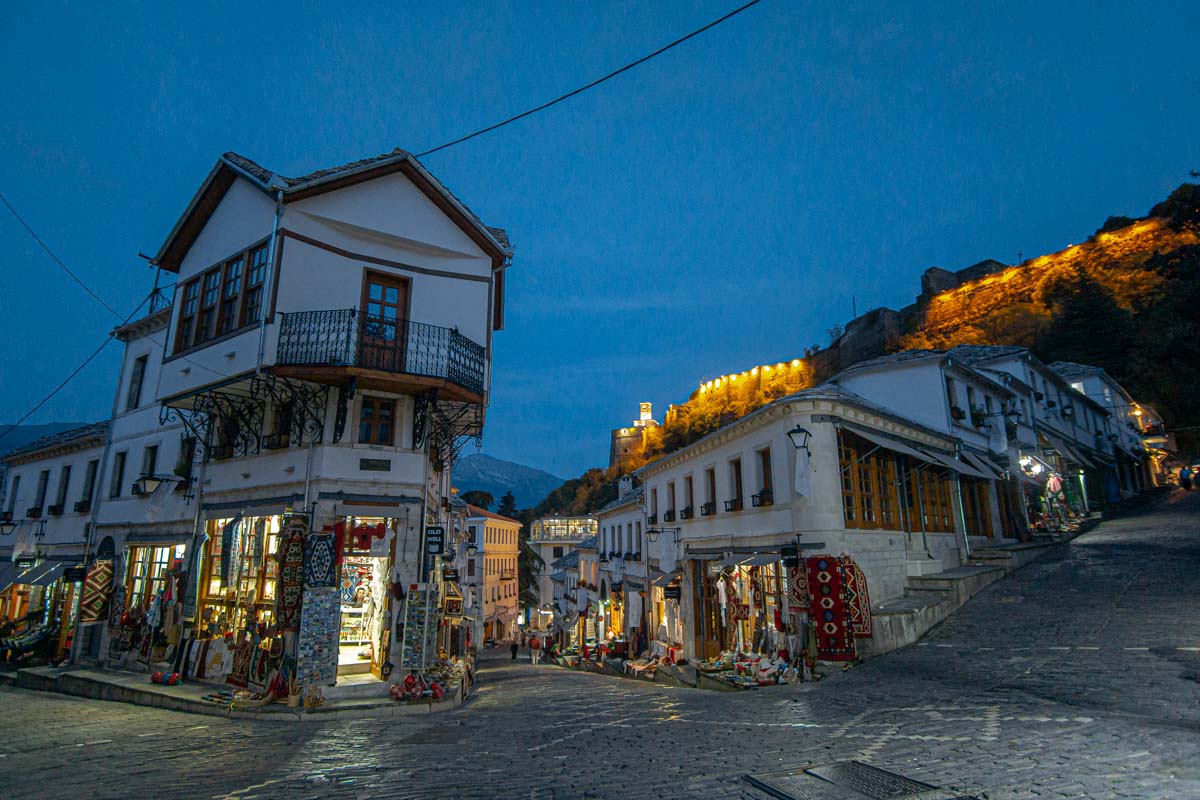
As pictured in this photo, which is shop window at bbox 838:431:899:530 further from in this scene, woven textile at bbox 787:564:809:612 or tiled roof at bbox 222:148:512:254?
tiled roof at bbox 222:148:512:254

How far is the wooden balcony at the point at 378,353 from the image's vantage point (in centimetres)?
1316

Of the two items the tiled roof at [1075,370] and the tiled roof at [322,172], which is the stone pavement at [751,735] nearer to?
the tiled roof at [322,172]

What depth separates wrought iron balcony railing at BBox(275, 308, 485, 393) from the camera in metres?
13.3

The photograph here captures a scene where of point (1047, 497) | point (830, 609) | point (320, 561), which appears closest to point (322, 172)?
point (320, 561)

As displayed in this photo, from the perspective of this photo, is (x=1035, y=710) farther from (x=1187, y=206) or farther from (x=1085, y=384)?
(x=1085, y=384)

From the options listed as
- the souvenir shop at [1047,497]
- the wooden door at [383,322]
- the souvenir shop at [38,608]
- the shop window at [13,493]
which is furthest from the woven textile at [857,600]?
the shop window at [13,493]

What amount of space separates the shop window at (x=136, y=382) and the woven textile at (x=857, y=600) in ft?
74.3

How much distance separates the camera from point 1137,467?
46.0 metres

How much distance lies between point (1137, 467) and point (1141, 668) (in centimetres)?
4888

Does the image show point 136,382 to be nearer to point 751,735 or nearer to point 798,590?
point 798,590

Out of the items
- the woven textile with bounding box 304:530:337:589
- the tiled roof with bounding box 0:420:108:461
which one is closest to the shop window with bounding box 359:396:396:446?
the woven textile with bounding box 304:530:337:589


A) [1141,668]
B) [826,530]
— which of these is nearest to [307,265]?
[826,530]

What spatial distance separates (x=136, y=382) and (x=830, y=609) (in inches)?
905

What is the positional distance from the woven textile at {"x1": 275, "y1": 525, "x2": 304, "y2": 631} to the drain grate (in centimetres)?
981
